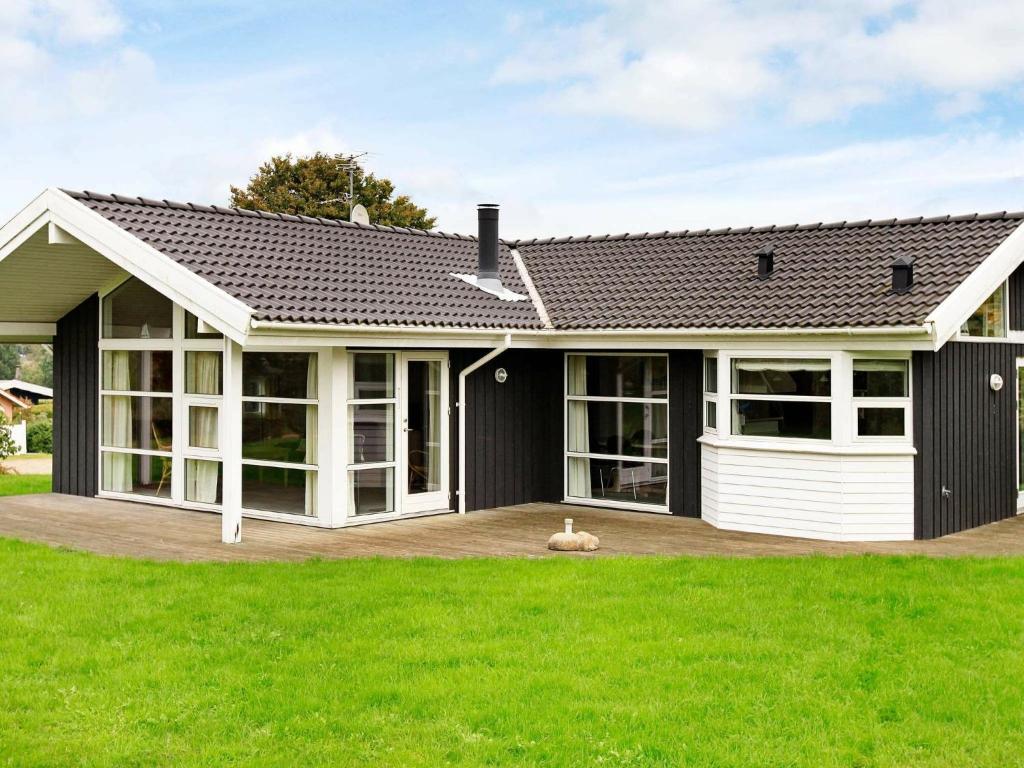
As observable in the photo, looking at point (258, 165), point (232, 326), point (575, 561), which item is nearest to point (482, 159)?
point (232, 326)

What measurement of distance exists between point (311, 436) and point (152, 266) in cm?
249

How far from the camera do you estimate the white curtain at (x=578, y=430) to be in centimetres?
1477

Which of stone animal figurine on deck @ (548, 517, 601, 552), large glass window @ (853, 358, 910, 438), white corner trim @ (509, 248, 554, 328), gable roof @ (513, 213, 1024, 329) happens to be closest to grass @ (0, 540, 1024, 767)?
stone animal figurine on deck @ (548, 517, 601, 552)

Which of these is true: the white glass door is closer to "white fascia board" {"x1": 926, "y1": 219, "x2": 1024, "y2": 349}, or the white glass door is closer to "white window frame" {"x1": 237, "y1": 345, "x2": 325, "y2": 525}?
"white window frame" {"x1": 237, "y1": 345, "x2": 325, "y2": 525}

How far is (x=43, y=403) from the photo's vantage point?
2682 inches

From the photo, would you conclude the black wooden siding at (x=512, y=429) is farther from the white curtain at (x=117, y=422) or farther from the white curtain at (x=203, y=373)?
the white curtain at (x=117, y=422)

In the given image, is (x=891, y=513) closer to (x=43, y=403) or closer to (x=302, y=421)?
(x=302, y=421)

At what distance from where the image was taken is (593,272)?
1599 cm

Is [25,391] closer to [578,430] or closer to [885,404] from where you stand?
[578,430]

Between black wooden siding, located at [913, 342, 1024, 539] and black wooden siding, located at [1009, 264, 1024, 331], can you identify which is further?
black wooden siding, located at [1009, 264, 1024, 331]

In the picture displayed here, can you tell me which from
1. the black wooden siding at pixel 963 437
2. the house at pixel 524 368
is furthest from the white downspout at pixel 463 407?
the black wooden siding at pixel 963 437

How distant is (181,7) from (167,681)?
11.9 m

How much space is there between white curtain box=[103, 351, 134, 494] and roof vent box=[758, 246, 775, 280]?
7949 millimetres

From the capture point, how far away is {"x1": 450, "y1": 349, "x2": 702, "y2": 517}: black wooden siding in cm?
1372
